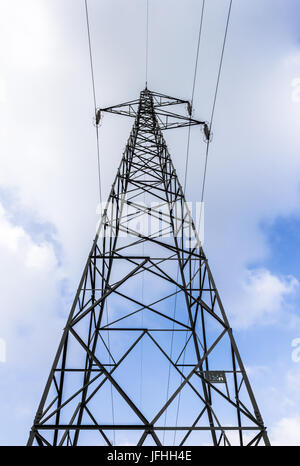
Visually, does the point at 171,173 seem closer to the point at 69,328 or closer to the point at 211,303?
the point at 211,303

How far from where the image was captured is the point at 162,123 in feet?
51.3
